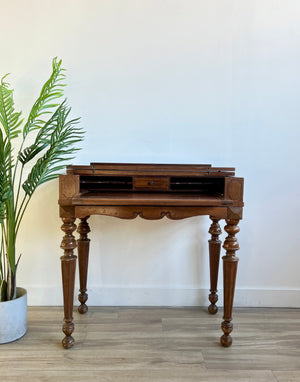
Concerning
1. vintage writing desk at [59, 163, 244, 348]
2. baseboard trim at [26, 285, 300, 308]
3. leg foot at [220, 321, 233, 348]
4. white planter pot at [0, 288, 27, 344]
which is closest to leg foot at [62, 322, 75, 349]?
vintage writing desk at [59, 163, 244, 348]

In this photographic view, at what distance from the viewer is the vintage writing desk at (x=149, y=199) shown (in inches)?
60.4

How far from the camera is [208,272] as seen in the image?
2223 millimetres

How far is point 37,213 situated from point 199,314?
1.37 meters

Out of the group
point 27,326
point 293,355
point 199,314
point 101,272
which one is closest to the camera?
point 293,355

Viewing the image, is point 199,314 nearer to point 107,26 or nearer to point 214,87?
point 214,87

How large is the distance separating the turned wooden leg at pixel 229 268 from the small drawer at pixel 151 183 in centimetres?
45

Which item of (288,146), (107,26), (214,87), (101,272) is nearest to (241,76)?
(214,87)

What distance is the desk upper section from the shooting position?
157 centimetres

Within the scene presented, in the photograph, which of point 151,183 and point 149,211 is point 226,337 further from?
point 151,183

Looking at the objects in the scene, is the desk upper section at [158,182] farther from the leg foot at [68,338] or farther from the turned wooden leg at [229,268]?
the leg foot at [68,338]

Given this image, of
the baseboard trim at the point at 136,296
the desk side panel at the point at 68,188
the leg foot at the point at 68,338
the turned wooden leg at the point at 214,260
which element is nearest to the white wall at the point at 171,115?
the baseboard trim at the point at 136,296

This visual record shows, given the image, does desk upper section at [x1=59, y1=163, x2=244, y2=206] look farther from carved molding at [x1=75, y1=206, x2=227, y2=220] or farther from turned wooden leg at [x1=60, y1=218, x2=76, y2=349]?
turned wooden leg at [x1=60, y1=218, x2=76, y2=349]

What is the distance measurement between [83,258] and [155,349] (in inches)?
30.0

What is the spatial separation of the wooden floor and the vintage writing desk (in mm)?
134
